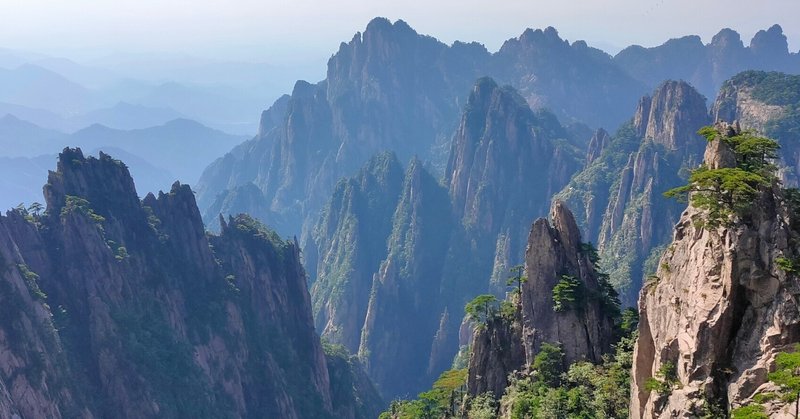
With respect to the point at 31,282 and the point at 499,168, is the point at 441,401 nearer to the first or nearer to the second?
the point at 31,282

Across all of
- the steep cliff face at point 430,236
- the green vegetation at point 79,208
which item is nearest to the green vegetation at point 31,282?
the green vegetation at point 79,208

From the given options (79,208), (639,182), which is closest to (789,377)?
(79,208)

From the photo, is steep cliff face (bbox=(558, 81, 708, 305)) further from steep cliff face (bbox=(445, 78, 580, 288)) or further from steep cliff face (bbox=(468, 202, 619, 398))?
steep cliff face (bbox=(468, 202, 619, 398))

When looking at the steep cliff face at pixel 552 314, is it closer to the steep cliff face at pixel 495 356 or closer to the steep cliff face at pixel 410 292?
the steep cliff face at pixel 495 356

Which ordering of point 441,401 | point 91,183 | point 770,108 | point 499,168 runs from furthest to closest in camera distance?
1. point 499,168
2. point 770,108
3. point 91,183
4. point 441,401

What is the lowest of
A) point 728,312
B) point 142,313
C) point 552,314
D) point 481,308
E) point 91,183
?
point 728,312

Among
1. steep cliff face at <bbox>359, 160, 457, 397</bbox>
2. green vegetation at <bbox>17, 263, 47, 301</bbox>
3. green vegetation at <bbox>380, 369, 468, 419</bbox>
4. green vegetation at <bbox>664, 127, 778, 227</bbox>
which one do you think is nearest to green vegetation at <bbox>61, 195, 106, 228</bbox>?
green vegetation at <bbox>17, 263, 47, 301</bbox>
